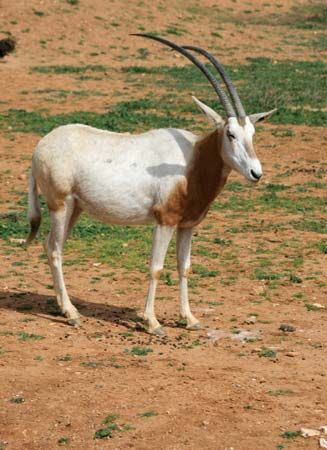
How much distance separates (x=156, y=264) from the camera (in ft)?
30.3

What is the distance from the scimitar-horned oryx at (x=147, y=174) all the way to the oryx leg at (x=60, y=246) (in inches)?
0.5

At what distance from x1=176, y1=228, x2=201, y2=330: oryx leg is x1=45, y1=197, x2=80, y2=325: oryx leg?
1.03 m

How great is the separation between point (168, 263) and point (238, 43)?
65.4 ft

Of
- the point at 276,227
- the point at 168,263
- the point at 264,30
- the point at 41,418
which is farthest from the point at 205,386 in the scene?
the point at 264,30

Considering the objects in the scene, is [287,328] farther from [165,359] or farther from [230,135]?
[230,135]

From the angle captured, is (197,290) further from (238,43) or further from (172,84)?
(238,43)

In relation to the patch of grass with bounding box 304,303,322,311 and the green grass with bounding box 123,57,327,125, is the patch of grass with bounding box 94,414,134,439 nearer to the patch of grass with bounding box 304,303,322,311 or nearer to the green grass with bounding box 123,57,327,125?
the patch of grass with bounding box 304,303,322,311

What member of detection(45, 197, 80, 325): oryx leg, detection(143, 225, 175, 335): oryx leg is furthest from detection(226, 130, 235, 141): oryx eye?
detection(45, 197, 80, 325): oryx leg

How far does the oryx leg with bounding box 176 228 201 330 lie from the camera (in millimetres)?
9305

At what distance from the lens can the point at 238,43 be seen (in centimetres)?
3033

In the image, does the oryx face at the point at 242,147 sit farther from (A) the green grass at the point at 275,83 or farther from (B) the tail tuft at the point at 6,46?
(B) the tail tuft at the point at 6,46

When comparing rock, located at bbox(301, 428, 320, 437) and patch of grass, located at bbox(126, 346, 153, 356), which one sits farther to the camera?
patch of grass, located at bbox(126, 346, 153, 356)

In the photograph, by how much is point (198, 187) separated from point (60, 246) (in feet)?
4.84

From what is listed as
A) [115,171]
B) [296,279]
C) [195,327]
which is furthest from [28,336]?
[296,279]
